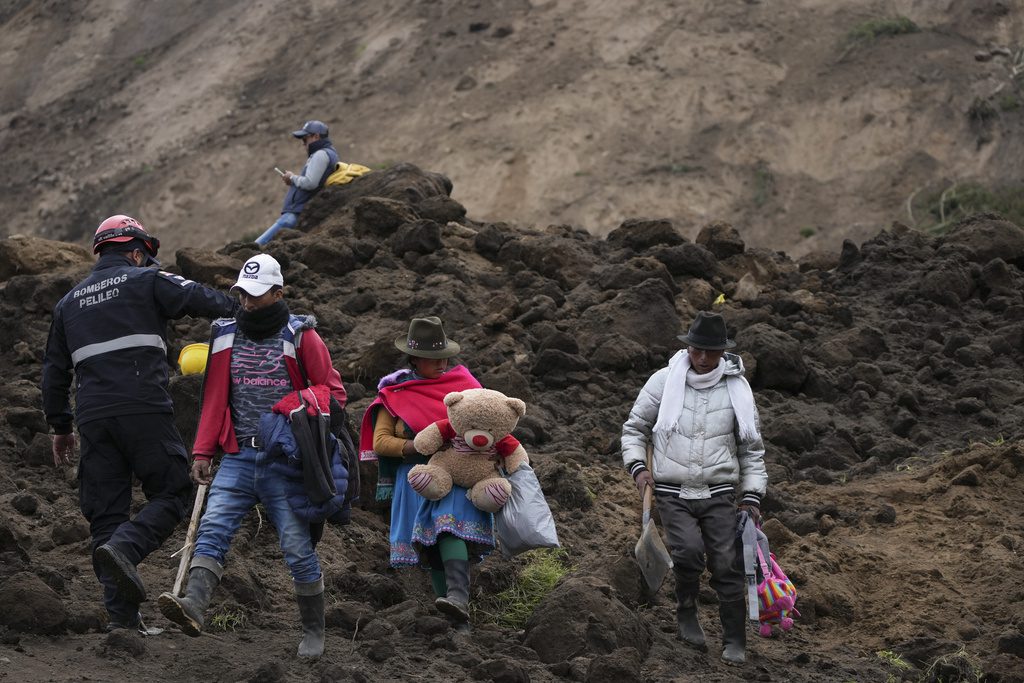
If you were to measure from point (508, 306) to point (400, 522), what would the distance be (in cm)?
536

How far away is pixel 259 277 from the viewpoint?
19.9 feet

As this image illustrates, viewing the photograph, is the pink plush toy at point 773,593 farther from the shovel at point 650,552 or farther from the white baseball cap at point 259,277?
the white baseball cap at point 259,277

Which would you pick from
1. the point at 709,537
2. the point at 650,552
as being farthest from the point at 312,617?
the point at 709,537

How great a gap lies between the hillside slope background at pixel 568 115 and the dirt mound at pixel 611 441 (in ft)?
36.7

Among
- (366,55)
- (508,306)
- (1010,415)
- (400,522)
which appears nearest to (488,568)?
(400,522)

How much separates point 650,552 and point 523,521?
81cm

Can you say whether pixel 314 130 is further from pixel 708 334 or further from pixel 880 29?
pixel 880 29

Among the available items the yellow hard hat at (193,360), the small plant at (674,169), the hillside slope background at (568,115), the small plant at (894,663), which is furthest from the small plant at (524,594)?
the small plant at (674,169)

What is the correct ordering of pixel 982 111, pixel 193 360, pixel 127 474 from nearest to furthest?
pixel 127 474
pixel 193 360
pixel 982 111

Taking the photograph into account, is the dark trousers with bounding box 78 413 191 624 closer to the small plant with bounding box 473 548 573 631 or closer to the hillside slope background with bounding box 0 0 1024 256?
the small plant with bounding box 473 548 573 631

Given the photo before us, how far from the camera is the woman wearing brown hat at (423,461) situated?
21.5 feet

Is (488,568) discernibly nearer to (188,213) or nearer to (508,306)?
(508,306)

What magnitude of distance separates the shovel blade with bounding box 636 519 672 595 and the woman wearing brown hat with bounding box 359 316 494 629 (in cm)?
83

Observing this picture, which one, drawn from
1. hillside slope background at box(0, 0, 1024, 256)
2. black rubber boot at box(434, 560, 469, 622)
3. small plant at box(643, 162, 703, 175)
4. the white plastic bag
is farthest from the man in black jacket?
small plant at box(643, 162, 703, 175)
